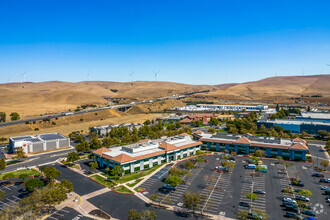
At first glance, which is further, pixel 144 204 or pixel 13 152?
pixel 13 152

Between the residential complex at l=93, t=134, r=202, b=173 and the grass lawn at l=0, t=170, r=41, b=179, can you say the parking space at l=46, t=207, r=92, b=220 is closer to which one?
the residential complex at l=93, t=134, r=202, b=173

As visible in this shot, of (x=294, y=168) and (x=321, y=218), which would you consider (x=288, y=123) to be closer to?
(x=294, y=168)

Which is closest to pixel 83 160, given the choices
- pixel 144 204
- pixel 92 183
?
pixel 92 183

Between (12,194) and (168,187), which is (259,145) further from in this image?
(12,194)

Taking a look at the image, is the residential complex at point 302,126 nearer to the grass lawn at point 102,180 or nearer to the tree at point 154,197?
the tree at point 154,197

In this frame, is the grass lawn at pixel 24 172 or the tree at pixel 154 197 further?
the grass lawn at pixel 24 172

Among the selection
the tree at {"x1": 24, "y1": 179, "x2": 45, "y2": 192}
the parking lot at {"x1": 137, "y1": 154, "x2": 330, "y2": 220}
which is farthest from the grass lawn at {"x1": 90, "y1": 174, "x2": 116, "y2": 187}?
the tree at {"x1": 24, "y1": 179, "x2": 45, "y2": 192}

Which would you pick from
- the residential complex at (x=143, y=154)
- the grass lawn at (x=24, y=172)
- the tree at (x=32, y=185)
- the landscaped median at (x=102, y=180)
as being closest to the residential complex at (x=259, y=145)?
the residential complex at (x=143, y=154)
